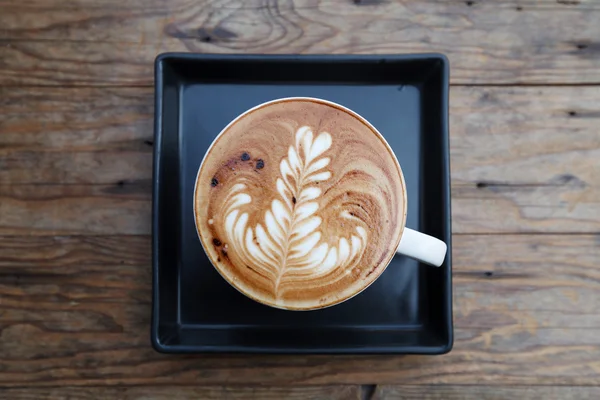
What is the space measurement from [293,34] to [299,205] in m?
0.40

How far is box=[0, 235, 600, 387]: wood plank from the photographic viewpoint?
943 millimetres

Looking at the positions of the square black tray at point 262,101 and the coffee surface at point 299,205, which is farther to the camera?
the square black tray at point 262,101

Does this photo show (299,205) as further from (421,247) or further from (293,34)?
(293,34)

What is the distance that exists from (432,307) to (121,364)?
60 cm

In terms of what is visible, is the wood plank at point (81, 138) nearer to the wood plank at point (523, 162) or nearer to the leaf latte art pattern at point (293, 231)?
the leaf latte art pattern at point (293, 231)

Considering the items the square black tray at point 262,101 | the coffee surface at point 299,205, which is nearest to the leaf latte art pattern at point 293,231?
the coffee surface at point 299,205

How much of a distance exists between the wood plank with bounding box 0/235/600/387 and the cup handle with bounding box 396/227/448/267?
0.20 m

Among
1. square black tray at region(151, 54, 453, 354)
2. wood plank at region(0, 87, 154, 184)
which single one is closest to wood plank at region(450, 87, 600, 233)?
square black tray at region(151, 54, 453, 354)

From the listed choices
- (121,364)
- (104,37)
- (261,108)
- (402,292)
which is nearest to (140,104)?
(104,37)

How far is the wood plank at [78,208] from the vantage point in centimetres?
94

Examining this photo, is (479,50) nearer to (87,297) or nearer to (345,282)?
(345,282)

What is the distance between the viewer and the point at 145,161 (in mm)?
943

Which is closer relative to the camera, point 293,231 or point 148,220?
A: point 293,231

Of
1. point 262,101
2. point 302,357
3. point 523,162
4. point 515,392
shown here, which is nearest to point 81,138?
point 262,101
